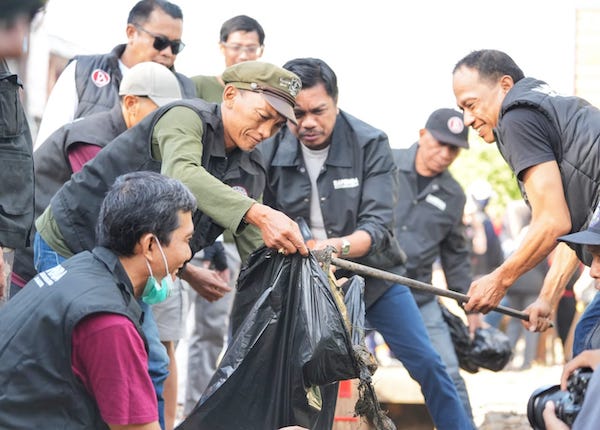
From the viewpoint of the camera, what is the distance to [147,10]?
21.4 feet

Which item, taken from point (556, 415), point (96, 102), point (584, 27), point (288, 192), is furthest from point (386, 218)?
point (584, 27)

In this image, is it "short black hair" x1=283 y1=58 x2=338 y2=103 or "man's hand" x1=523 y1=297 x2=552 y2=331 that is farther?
"short black hair" x1=283 y1=58 x2=338 y2=103

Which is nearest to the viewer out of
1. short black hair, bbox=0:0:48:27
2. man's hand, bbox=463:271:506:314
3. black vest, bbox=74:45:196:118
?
short black hair, bbox=0:0:48:27

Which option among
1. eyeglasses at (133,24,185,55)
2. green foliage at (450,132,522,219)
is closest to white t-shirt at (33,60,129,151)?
eyeglasses at (133,24,185,55)

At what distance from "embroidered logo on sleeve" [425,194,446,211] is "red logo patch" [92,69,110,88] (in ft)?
8.41

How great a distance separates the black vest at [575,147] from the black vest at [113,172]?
132cm

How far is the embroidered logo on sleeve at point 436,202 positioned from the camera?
7.89m

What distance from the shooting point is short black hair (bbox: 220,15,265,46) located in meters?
7.45

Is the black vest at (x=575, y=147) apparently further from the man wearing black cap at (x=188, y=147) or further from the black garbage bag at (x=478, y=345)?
the black garbage bag at (x=478, y=345)

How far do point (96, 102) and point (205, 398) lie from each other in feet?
7.90

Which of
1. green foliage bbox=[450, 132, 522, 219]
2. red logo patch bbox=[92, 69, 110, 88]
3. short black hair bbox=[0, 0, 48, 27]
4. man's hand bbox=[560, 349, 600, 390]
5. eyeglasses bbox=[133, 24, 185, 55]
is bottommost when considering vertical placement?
green foliage bbox=[450, 132, 522, 219]

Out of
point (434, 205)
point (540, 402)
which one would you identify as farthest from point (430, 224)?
point (540, 402)

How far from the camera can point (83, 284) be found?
375 centimetres

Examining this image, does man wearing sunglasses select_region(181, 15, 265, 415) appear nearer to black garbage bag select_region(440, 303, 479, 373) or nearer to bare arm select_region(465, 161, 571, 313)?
black garbage bag select_region(440, 303, 479, 373)
